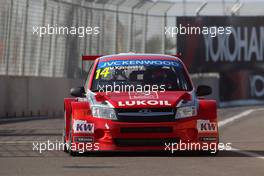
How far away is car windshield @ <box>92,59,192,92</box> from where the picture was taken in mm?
14336

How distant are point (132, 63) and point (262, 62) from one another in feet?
99.3

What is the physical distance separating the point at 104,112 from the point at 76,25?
2002 centimetres

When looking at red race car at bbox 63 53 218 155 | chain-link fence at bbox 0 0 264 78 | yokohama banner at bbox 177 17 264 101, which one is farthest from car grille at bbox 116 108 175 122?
yokohama banner at bbox 177 17 264 101

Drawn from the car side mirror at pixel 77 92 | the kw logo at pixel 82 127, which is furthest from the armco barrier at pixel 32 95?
the kw logo at pixel 82 127

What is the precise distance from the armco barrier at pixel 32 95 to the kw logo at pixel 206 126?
1365cm

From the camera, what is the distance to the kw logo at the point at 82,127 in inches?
522

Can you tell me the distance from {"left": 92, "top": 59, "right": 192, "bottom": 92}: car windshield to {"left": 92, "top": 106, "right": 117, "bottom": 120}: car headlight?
2.99 ft

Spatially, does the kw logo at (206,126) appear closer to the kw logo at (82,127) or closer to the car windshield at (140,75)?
the car windshield at (140,75)

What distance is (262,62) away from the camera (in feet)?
146

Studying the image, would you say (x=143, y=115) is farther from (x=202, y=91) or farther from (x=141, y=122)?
(x=202, y=91)

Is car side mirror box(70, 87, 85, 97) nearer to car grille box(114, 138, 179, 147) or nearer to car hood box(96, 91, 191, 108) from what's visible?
car hood box(96, 91, 191, 108)

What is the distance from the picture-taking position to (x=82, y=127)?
1334cm
